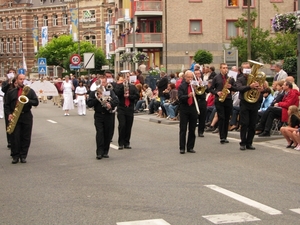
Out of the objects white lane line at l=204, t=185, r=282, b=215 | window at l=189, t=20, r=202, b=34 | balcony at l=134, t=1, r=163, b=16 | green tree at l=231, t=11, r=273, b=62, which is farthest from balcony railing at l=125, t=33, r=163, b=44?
white lane line at l=204, t=185, r=282, b=215

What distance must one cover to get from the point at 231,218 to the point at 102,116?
672 cm

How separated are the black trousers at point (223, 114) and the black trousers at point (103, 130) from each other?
11.2 ft

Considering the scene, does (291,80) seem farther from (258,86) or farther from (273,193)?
(273,193)

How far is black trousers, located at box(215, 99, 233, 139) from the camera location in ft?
55.0

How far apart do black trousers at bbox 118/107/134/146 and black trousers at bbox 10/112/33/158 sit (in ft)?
8.92

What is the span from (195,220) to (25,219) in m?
2.15

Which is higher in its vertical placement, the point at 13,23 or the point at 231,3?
the point at 13,23

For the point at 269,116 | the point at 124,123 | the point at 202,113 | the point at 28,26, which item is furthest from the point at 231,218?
the point at 28,26

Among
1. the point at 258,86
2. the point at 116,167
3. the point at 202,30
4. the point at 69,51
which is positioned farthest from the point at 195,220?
the point at 69,51

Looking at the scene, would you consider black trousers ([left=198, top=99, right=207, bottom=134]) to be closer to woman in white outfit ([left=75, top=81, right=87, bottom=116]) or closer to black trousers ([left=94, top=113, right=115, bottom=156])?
black trousers ([left=94, top=113, right=115, bottom=156])

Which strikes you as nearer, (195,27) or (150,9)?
(150,9)

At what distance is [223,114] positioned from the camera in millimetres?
16844

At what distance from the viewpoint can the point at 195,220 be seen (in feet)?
26.7

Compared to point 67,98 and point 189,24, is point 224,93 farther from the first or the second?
point 189,24
